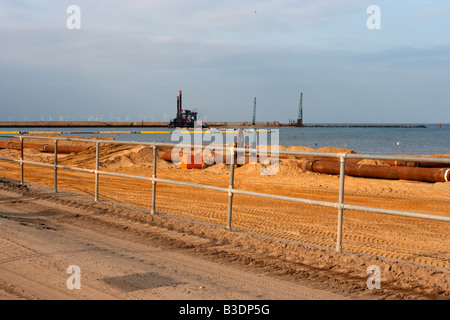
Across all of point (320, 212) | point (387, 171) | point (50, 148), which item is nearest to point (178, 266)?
point (320, 212)

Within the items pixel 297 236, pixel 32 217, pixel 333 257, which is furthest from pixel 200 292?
pixel 32 217

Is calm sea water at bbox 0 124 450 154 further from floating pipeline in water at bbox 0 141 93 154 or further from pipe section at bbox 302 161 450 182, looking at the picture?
pipe section at bbox 302 161 450 182

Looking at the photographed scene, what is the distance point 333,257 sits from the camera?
6.00 meters

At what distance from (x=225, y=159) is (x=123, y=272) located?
17227mm

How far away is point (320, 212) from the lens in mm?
10969

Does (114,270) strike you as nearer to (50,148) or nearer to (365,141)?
(50,148)

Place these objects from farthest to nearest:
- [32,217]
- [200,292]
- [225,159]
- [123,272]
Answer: [225,159] < [32,217] < [123,272] < [200,292]

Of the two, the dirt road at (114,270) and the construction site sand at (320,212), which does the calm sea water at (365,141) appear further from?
the dirt road at (114,270)

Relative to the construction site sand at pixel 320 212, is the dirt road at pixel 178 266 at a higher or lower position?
higher

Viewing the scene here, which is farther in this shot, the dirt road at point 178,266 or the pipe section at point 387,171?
the pipe section at point 387,171

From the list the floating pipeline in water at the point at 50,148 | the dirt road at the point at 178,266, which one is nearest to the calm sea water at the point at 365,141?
the floating pipeline in water at the point at 50,148

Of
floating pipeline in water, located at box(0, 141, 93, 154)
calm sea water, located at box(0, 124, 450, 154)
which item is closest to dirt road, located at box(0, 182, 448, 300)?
floating pipeline in water, located at box(0, 141, 93, 154)

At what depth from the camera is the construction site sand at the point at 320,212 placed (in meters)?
5.84
